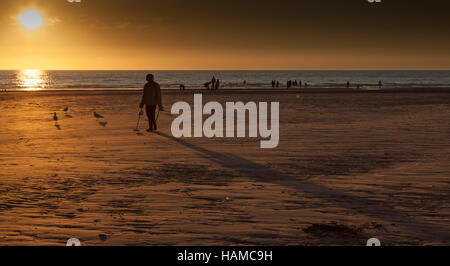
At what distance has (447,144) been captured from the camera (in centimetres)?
1301

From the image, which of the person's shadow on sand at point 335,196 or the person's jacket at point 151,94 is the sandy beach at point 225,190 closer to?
the person's shadow on sand at point 335,196

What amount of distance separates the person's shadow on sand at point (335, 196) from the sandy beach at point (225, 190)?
0.02 meters

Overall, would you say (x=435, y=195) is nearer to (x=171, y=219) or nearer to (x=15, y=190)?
(x=171, y=219)

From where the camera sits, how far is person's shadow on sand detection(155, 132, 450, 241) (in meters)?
6.12

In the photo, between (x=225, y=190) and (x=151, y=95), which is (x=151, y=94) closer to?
(x=151, y=95)

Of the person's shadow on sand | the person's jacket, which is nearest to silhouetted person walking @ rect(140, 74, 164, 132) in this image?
the person's jacket

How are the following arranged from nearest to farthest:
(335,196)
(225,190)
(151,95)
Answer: (335,196)
(225,190)
(151,95)

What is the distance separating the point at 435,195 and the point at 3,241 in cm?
627

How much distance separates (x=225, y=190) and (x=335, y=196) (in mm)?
1803

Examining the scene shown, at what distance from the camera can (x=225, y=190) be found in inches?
322

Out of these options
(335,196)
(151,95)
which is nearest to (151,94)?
(151,95)

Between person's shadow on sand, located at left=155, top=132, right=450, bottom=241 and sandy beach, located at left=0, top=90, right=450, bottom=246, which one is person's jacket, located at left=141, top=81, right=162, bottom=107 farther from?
person's shadow on sand, located at left=155, top=132, right=450, bottom=241
